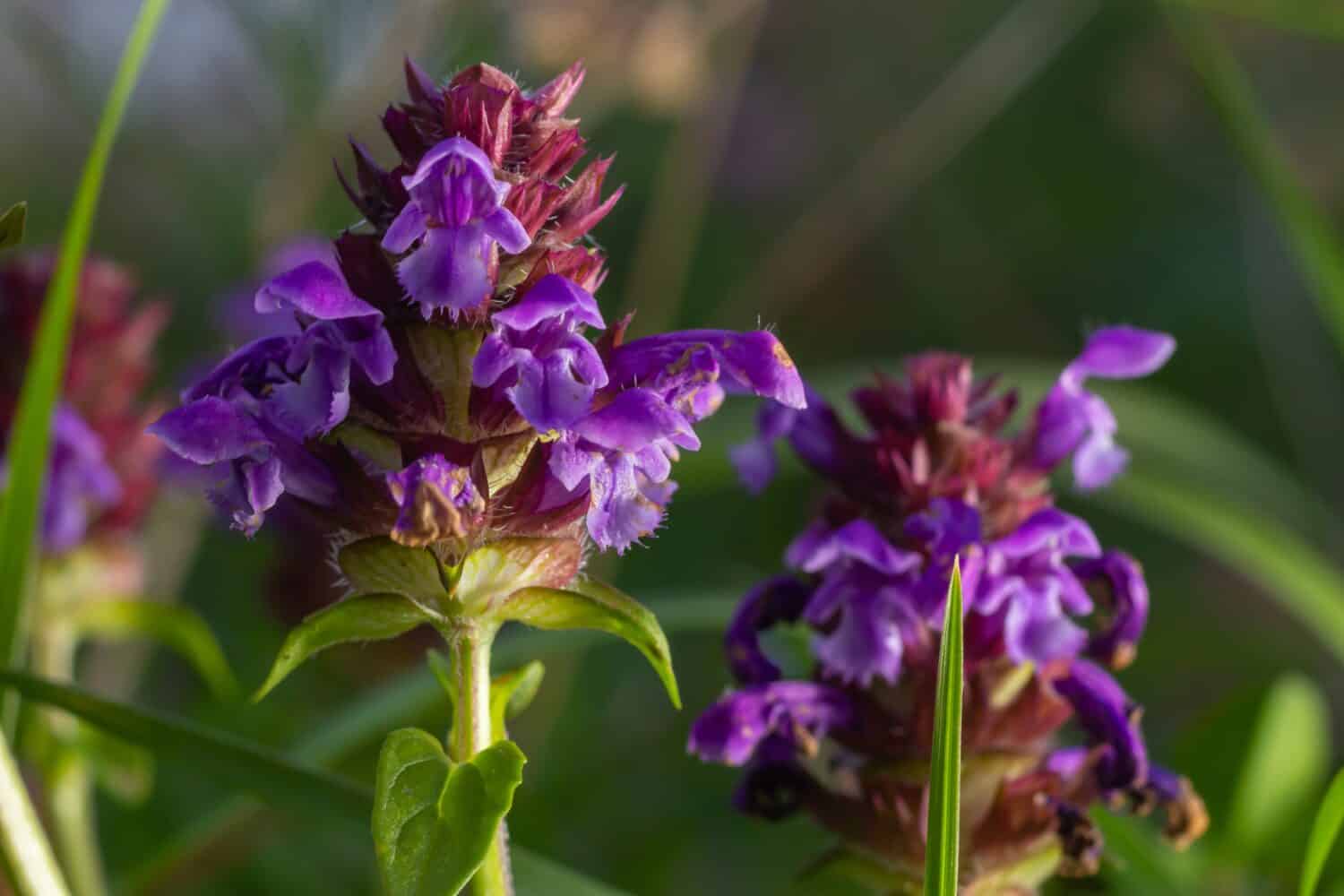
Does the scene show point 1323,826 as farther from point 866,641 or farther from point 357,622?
point 357,622

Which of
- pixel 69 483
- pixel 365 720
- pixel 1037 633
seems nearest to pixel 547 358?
pixel 1037 633

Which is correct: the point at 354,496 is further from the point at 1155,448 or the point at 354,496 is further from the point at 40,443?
the point at 1155,448

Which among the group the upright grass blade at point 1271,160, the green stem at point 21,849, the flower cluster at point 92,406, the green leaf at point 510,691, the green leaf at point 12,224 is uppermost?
the upright grass blade at point 1271,160

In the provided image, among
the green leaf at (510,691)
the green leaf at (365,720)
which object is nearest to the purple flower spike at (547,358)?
the green leaf at (510,691)

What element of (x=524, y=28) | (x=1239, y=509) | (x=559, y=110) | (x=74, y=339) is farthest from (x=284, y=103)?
(x=559, y=110)

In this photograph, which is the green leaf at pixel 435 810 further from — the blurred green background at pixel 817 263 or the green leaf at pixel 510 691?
the blurred green background at pixel 817 263

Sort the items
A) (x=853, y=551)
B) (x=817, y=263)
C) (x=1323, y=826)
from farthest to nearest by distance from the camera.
→ 1. (x=817, y=263)
2. (x=853, y=551)
3. (x=1323, y=826)
